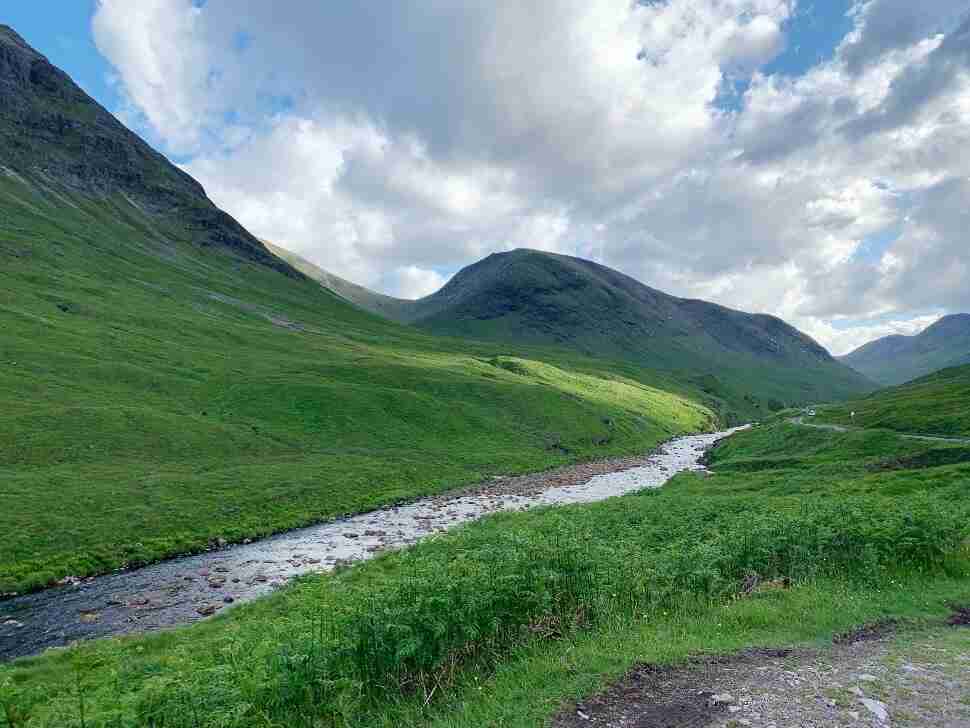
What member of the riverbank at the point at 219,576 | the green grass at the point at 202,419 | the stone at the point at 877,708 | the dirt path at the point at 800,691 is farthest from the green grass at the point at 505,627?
the green grass at the point at 202,419

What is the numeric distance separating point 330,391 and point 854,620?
85.5m

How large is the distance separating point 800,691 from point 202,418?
248ft

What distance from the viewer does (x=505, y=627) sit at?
50.9 feet

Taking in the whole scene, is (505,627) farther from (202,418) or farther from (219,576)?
(202,418)

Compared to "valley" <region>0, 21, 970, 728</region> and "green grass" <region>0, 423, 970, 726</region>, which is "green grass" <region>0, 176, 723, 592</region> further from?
"green grass" <region>0, 423, 970, 726</region>

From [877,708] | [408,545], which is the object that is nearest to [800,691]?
[877,708]

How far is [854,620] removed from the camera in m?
17.2

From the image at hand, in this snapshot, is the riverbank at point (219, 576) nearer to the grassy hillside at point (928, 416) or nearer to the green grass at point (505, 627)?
the green grass at point (505, 627)

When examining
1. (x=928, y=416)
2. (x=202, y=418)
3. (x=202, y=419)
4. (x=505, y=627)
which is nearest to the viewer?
(x=505, y=627)

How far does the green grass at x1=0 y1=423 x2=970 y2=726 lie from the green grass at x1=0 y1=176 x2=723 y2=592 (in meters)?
21.6

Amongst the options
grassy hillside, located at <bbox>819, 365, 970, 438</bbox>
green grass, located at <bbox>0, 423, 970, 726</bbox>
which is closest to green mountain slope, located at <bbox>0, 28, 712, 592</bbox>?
green grass, located at <bbox>0, 423, 970, 726</bbox>

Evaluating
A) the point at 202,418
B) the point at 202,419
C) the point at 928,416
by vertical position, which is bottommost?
the point at 928,416

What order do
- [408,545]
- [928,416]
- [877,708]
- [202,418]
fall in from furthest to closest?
1. [928,416]
2. [202,418]
3. [408,545]
4. [877,708]

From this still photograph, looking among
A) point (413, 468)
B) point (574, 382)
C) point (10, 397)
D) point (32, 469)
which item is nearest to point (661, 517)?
point (413, 468)
